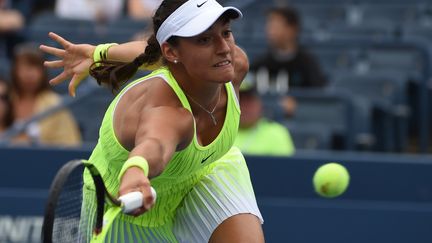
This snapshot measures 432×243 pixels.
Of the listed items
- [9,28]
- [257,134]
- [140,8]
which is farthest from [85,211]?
[140,8]

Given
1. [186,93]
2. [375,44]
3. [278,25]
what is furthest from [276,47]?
[186,93]

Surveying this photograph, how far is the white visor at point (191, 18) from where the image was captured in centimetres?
404

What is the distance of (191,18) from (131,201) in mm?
1099

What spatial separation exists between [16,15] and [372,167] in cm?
399

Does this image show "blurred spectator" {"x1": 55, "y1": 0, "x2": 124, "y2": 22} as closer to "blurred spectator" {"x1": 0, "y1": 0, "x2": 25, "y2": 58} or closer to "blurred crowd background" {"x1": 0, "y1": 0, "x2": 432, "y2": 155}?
"blurred spectator" {"x1": 0, "y1": 0, "x2": 25, "y2": 58}

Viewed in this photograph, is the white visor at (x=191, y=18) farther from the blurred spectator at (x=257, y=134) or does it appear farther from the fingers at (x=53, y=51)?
the blurred spectator at (x=257, y=134)

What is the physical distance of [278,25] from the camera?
26.6 ft

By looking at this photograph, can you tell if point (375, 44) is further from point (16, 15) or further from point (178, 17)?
point (178, 17)

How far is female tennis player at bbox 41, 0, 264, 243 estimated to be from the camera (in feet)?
13.0

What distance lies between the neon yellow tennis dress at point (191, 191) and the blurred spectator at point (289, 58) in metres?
3.25

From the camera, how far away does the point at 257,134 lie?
24.2 ft

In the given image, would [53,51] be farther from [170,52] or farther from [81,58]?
[170,52]

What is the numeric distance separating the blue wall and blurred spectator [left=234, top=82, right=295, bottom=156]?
0.55 ft

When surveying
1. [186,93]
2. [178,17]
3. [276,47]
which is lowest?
[276,47]
